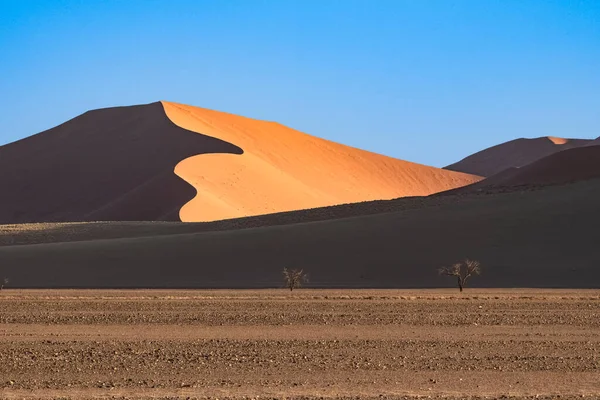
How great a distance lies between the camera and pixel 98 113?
357ft

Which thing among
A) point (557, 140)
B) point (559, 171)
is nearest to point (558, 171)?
point (559, 171)

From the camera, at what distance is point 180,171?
77.1 meters

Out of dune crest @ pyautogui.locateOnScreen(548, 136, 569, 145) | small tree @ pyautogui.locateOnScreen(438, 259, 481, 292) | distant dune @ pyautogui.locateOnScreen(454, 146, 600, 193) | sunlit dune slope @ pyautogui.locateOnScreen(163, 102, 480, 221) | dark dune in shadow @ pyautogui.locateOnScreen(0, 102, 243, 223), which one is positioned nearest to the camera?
small tree @ pyautogui.locateOnScreen(438, 259, 481, 292)

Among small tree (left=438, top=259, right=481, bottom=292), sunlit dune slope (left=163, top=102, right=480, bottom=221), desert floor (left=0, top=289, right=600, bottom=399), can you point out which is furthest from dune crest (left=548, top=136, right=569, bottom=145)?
desert floor (left=0, top=289, right=600, bottom=399)

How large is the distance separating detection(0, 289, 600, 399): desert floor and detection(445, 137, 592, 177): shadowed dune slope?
13333 centimetres

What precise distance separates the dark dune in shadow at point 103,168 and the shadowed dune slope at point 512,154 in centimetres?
6871

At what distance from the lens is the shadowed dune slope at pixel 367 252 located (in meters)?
35.6

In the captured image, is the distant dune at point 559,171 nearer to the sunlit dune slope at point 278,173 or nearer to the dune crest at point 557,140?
the sunlit dune slope at point 278,173

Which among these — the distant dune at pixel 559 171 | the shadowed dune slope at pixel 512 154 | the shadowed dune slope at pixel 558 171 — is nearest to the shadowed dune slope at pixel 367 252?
the shadowed dune slope at pixel 558 171

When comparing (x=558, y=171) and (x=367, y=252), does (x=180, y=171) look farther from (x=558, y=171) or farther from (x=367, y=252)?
(x=367, y=252)

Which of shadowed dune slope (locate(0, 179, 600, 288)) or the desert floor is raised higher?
shadowed dune slope (locate(0, 179, 600, 288))

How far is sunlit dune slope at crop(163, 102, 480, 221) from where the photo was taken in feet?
243

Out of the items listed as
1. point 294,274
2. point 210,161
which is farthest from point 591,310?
point 210,161

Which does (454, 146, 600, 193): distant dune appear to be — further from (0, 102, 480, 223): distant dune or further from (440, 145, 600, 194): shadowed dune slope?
(0, 102, 480, 223): distant dune
